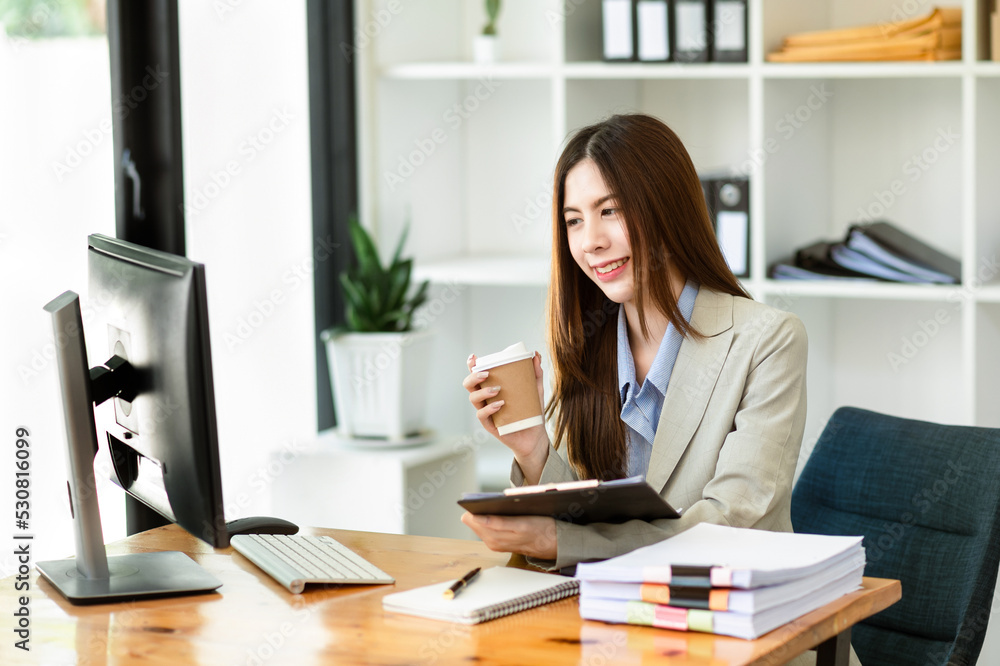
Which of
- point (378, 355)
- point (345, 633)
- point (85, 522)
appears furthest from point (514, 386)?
point (378, 355)

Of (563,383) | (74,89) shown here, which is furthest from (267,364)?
(563,383)

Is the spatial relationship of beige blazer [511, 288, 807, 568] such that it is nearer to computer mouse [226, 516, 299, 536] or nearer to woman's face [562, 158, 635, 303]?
woman's face [562, 158, 635, 303]

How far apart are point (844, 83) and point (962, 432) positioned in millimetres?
1406

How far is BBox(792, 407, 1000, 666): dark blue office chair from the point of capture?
1826 mm

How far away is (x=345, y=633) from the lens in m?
1.35

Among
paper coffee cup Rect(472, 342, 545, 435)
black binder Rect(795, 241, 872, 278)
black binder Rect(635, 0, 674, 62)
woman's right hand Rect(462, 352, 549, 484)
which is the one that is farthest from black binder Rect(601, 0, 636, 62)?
paper coffee cup Rect(472, 342, 545, 435)

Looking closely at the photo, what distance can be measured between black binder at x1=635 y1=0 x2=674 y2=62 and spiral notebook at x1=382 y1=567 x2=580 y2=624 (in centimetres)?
179

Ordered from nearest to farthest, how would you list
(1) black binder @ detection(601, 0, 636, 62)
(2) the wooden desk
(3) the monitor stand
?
(2) the wooden desk, (3) the monitor stand, (1) black binder @ detection(601, 0, 636, 62)

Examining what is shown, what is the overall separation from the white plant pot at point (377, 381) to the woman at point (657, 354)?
101 cm

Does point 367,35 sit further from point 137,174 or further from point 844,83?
point 844,83

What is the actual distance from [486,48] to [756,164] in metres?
0.89

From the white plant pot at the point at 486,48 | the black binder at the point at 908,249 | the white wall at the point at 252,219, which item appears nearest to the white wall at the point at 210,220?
the white wall at the point at 252,219

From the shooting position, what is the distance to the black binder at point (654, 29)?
292 cm

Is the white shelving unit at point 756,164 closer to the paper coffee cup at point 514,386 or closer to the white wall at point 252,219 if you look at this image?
the white wall at point 252,219
